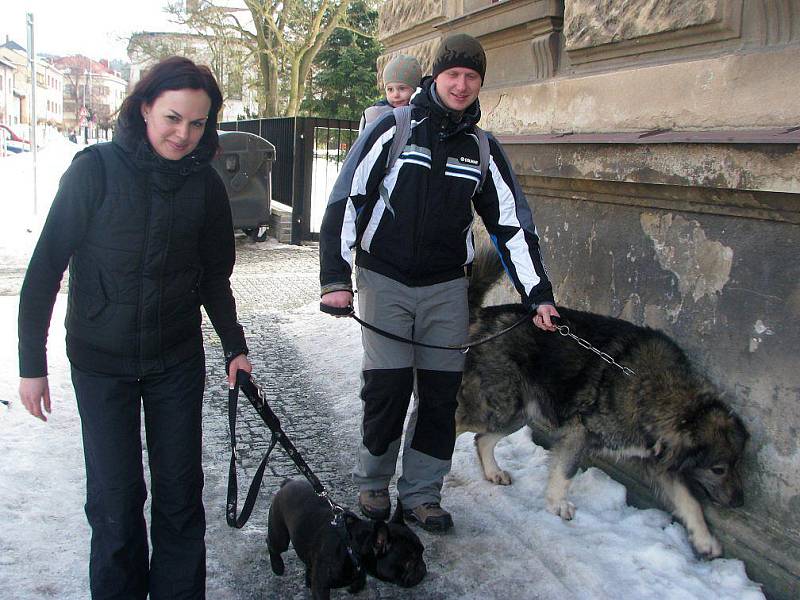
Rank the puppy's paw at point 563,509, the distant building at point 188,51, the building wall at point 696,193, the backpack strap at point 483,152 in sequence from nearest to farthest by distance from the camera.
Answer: the building wall at point 696,193 → the backpack strap at point 483,152 → the puppy's paw at point 563,509 → the distant building at point 188,51

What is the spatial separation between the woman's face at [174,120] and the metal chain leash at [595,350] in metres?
1.92

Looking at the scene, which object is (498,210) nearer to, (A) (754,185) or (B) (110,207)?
(A) (754,185)

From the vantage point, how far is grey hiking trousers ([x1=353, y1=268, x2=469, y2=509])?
3467 mm

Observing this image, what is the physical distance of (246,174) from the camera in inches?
462

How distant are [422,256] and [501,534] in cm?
138

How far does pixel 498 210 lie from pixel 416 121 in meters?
0.56

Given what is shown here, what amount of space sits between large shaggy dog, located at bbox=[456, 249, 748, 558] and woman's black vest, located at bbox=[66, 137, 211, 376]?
5.74ft

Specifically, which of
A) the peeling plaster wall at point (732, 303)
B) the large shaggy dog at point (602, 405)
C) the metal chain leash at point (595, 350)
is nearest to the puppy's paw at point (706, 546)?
the large shaggy dog at point (602, 405)

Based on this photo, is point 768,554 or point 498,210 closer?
point 768,554

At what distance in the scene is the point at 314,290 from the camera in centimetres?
908

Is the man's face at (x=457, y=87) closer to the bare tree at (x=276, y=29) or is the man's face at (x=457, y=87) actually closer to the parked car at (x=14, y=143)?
the bare tree at (x=276, y=29)

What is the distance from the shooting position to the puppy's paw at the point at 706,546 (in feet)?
11.3

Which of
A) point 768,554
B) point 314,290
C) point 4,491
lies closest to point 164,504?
point 4,491

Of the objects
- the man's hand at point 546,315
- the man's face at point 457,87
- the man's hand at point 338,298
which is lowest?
the man's hand at point 546,315
